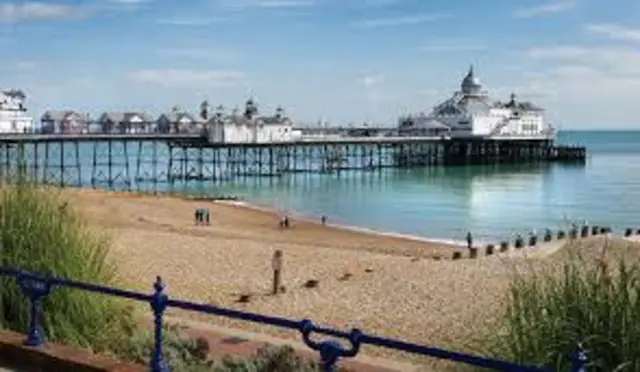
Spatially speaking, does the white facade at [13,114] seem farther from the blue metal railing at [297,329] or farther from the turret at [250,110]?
the blue metal railing at [297,329]

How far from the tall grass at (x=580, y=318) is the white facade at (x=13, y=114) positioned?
87.8 m

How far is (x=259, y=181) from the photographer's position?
84000 mm

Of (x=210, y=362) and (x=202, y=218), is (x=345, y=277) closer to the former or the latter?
(x=210, y=362)

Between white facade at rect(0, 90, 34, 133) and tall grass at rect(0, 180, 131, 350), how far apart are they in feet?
280

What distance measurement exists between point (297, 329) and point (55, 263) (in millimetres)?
3279

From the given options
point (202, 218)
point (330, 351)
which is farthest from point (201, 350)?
point (202, 218)

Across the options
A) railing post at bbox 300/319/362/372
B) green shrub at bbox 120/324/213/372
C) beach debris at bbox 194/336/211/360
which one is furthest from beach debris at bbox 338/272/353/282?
railing post at bbox 300/319/362/372

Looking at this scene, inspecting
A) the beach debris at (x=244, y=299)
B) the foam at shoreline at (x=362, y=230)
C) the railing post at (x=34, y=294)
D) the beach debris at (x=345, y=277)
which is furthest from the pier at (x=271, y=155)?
the railing post at (x=34, y=294)

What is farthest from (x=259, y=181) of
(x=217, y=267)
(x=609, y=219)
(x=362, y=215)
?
(x=217, y=267)

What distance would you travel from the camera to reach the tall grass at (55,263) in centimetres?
705

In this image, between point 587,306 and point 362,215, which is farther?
point 362,215

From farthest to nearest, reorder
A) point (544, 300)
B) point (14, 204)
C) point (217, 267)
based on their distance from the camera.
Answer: point (217, 267), point (14, 204), point (544, 300)

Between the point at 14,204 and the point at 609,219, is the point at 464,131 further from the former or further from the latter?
the point at 14,204

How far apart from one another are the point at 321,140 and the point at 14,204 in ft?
294
